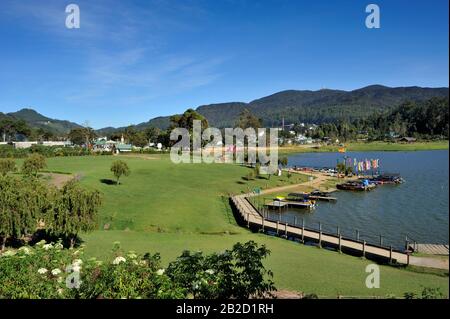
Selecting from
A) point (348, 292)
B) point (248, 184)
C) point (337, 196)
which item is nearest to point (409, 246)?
point (348, 292)

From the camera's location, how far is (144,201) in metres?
42.3

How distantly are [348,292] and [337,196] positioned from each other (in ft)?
139

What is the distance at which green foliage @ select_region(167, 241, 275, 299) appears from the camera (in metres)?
9.21

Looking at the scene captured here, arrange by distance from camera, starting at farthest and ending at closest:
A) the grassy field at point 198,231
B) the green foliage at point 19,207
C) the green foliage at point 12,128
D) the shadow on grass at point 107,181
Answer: the green foliage at point 12,128, the shadow on grass at point 107,181, the green foliage at point 19,207, the grassy field at point 198,231

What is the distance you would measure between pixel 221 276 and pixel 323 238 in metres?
23.2

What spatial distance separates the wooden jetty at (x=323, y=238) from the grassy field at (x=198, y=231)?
122cm

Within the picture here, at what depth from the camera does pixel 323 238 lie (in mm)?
31156

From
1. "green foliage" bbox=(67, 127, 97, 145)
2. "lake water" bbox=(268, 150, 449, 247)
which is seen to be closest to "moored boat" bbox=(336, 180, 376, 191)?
"lake water" bbox=(268, 150, 449, 247)

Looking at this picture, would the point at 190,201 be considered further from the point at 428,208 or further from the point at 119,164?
the point at 428,208

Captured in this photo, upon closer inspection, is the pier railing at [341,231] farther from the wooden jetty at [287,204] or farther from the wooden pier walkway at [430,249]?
the wooden jetty at [287,204]

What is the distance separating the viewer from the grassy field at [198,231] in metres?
Answer: 19.7

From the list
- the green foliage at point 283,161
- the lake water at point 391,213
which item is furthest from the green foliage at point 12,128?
the lake water at point 391,213

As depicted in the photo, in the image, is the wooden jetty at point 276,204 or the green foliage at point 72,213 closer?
the green foliage at point 72,213

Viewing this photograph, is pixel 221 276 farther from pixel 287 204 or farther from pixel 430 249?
pixel 287 204
